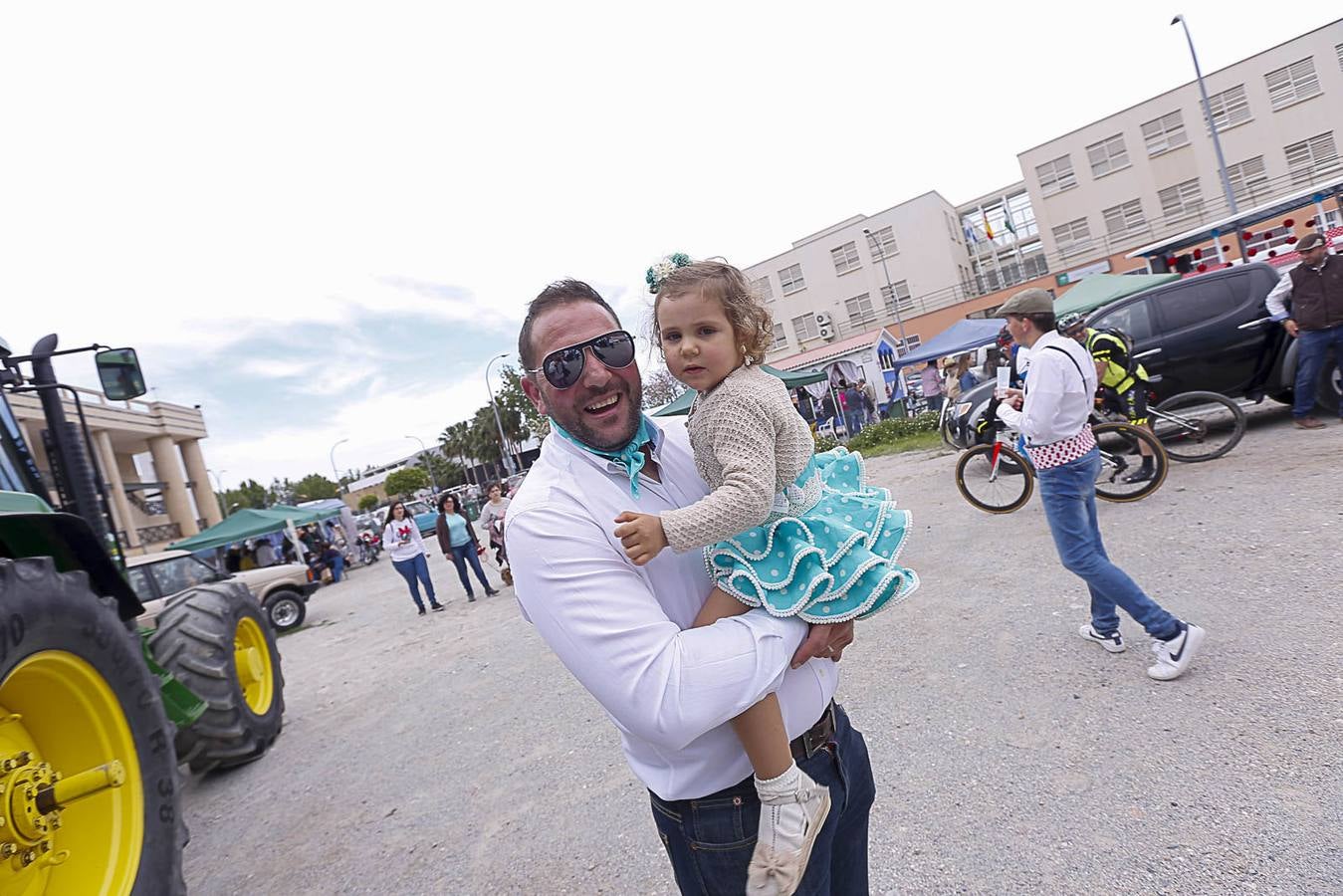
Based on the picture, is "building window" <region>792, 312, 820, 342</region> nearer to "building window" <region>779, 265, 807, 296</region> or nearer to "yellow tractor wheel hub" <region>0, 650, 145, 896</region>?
"building window" <region>779, 265, 807, 296</region>

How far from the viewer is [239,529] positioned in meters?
17.7

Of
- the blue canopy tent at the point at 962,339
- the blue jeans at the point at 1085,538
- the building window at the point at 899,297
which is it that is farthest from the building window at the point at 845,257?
the blue jeans at the point at 1085,538

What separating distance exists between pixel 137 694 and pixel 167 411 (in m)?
33.3

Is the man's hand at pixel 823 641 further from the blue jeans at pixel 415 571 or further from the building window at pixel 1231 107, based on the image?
the building window at pixel 1231 107

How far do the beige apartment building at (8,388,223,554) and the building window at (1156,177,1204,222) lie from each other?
46082 millimetres

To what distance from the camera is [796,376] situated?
16.2m

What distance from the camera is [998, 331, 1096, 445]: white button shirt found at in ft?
12.1

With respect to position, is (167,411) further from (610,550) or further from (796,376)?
(610,550)

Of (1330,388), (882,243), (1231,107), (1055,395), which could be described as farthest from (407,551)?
(1231,107)

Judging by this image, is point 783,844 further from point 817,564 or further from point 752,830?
point 817,564

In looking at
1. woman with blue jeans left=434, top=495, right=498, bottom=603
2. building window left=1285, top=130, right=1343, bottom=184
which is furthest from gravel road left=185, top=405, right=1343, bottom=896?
building window left=1285, top=130, right=1343, bottom=184

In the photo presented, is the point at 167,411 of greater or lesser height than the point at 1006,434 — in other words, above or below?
above

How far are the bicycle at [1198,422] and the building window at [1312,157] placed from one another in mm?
36691

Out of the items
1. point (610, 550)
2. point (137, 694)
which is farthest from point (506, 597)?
point (610, 550)
